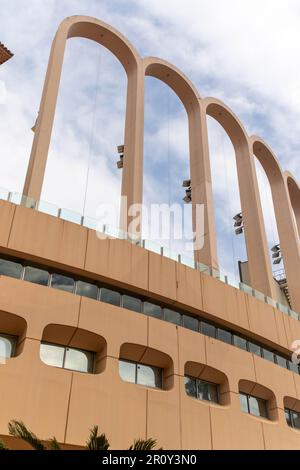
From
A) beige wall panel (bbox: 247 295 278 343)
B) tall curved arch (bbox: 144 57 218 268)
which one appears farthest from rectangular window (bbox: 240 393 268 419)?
tall curved arch (bbox: 144 57 218 268)

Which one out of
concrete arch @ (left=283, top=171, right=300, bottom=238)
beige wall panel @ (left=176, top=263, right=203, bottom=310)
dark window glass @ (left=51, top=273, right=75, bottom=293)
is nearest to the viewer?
dark window glass @ (left=51, top=273, right=75, bottom=293)

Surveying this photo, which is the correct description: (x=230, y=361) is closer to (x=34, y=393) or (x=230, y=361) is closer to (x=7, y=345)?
(x=34, y=393)

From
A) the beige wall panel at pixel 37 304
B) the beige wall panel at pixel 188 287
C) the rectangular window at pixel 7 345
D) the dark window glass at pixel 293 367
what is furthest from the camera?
the dark window glass at pixel 293 367

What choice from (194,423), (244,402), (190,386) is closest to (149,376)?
(190,386)

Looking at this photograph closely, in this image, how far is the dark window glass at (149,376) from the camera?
16344mm

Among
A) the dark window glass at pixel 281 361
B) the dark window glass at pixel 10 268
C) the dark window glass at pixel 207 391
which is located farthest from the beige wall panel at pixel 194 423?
the dark window glass at pixel 10 268

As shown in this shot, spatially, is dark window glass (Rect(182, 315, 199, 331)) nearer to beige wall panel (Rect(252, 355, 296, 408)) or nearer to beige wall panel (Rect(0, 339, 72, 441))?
beige wall panel (Rect(252, 355, 296, 408))

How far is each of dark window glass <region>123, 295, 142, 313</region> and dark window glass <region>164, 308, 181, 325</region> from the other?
4.14 feet

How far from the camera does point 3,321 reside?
14.1 m

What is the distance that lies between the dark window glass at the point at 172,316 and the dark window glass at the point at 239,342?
3.40 meters

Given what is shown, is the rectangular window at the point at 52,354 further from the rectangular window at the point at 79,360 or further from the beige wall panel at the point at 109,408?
the beige wall panel at the point at 109,408

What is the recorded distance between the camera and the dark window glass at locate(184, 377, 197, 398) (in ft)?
56.9

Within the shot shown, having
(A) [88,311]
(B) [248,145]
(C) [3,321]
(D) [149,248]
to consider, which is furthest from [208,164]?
(C) [3,321]

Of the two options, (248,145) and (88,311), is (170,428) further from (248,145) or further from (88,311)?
(248,145)
